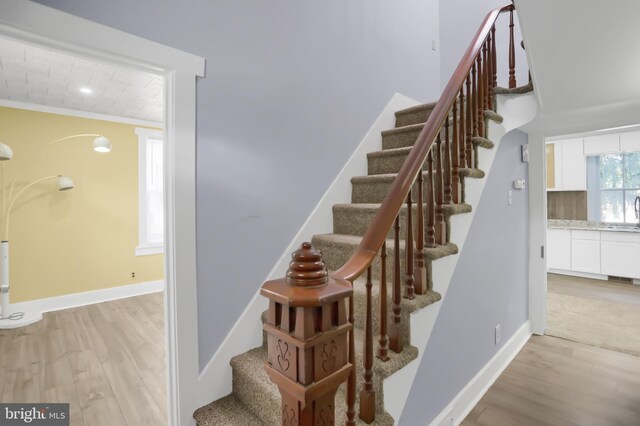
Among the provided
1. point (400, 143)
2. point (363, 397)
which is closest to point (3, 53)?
point (400, 143)

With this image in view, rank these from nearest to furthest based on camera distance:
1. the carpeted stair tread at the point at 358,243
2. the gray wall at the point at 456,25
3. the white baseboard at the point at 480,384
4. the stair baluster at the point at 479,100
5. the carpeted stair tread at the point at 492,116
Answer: the carpeted stair tread at the point at 358,243 < the white baseboard at the point at 480,384 < the stair baluster at the point at 479,100 < the carpeted stair tread at the point at 492,116 < the gray wall at the point at 456,25

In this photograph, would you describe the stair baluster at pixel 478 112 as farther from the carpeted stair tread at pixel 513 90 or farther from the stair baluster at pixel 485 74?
the carpeted stair tread at pixel 513 90

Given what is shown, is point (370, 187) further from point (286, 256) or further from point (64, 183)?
point (64, 183)

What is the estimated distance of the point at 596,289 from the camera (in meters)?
4.63

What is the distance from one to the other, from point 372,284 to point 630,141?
597 cm

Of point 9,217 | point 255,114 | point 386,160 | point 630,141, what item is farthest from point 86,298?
point 630,141

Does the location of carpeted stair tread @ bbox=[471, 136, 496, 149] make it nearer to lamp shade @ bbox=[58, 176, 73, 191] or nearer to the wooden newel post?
the wooden newel post

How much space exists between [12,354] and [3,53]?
103 inches

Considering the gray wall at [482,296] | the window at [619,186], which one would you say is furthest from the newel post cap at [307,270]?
the window at [619,186]

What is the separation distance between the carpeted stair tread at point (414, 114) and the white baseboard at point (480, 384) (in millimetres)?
2066

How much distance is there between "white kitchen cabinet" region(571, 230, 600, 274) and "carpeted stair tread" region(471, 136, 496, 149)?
453 cm

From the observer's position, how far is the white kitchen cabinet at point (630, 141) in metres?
4.77

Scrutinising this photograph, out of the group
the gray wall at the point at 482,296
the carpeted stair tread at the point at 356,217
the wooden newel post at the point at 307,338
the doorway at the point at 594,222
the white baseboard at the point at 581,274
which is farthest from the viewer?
the white baseboard at the point at 581,274

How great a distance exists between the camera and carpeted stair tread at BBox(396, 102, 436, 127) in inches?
105
